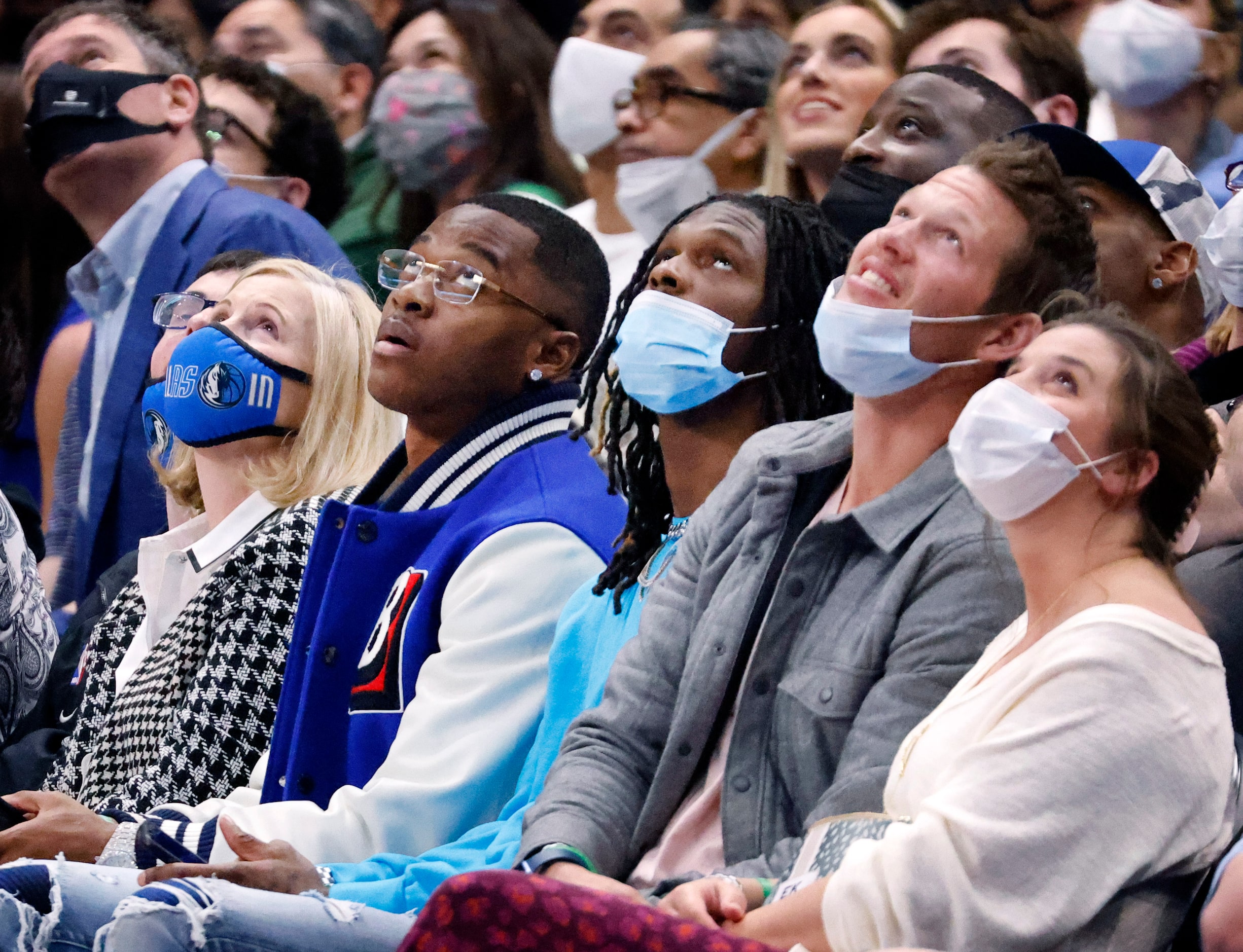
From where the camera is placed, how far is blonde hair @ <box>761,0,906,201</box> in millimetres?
4836

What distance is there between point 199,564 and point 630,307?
108cm

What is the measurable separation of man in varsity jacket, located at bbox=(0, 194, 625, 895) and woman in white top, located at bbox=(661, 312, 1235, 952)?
882mm

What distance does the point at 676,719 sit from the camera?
2.79m

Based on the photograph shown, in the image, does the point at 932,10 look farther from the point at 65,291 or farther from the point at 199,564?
the point at 65,291

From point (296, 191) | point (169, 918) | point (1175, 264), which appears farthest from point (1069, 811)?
point (296, 191)

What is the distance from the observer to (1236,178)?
3.27m

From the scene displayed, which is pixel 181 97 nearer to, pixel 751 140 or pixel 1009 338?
pixel 751 140

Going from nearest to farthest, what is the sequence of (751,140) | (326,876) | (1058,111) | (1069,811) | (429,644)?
1. (1069,811)
2. (326,876)
3. (429,644)
4. (1058,111)
5. (751,140)

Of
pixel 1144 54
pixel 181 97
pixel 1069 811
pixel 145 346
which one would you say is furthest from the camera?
pixel 181 97

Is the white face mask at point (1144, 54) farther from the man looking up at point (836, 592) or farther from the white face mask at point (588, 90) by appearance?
the man looking up at point (836, 592)

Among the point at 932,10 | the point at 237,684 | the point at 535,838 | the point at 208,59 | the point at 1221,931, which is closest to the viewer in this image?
the point at 1221,931

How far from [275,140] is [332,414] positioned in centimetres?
198

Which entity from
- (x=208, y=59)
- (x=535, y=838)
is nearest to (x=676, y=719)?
(x=535, y=838)

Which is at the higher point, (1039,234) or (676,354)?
(1039,234)
